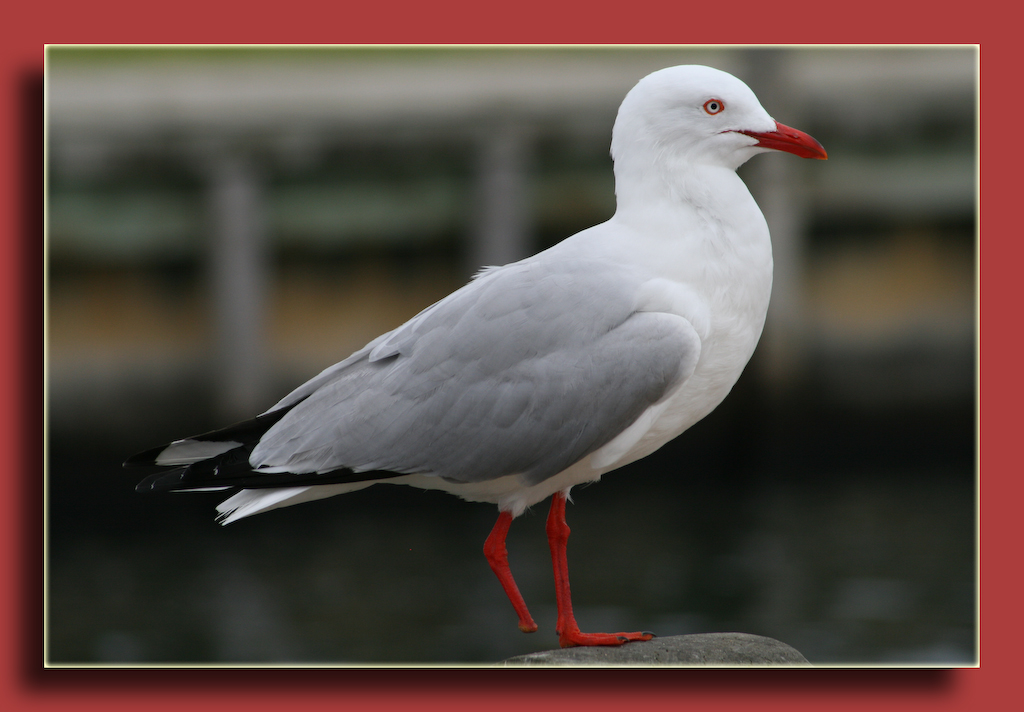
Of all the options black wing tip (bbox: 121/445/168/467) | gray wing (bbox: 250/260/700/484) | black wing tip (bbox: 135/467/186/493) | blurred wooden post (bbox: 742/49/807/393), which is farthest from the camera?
blurred wooden post (bbox: 742/49/807/393)

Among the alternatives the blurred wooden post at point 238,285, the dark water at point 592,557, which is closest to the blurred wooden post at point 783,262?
the dark water at point 592,557

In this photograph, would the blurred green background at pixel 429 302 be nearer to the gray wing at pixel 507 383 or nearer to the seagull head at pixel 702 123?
the seagull head at pixel 702 123

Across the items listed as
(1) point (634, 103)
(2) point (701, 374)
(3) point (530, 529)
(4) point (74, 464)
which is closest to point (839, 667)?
(2) point (701, 374)

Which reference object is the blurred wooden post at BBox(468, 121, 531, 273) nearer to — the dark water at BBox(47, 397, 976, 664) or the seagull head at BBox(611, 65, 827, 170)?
the dark water at BBox(47, 397, 976, 664)

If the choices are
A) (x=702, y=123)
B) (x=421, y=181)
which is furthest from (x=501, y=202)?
(x=702, y=123)

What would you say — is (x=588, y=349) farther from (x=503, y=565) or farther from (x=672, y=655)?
(x=672, y=655)

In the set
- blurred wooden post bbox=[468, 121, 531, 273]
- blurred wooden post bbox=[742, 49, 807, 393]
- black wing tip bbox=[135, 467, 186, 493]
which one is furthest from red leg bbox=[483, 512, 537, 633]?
blurred wooden post bbox=[742, 49, 807, 393]

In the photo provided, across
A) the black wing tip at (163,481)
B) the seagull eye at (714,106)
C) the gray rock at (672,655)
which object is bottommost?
the gray rock at (672,655)

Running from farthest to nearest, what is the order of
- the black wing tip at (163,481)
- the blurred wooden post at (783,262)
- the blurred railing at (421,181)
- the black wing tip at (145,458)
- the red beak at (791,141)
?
1. the blurred wooden post at (783,262)
2. the blurred railing at (421,181)
3. the black wing tip at (145,458)
4. the black wing tip at (163,481)
5. the red beak at (791,141)
